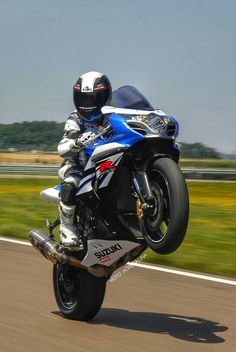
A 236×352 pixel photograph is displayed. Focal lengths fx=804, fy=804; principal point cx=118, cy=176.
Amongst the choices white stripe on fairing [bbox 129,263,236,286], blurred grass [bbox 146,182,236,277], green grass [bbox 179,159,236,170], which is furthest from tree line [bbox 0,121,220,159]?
white stripe on fairing [bbox 129,263,236,286]

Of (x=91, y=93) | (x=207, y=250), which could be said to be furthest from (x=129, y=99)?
(x=207, y=250)

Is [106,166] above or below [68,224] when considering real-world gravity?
above

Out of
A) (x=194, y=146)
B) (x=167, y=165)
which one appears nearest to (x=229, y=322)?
(x=167, y=165)

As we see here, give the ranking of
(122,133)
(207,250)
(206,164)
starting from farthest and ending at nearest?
(206,164) → (207,250) → (122,133)

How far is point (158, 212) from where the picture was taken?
5.27 metres

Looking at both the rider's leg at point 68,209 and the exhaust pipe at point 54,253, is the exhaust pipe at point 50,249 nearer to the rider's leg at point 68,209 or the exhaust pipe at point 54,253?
the exhaust pipe at point 54,253

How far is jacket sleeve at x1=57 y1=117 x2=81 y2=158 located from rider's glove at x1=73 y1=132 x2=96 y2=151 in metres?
0.05

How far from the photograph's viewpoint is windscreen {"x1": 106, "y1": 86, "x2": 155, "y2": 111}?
19.0ft

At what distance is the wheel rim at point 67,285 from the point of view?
6457 millimetres

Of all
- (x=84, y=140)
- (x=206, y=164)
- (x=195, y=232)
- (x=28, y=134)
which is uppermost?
(x=84, y=140)

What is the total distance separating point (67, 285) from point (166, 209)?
1615 millimetres

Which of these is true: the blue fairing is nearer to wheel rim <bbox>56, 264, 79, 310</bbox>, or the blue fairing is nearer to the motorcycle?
the motorcycle

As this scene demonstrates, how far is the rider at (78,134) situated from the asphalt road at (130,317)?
2.28 ft

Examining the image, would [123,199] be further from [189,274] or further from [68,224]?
[189,274]
